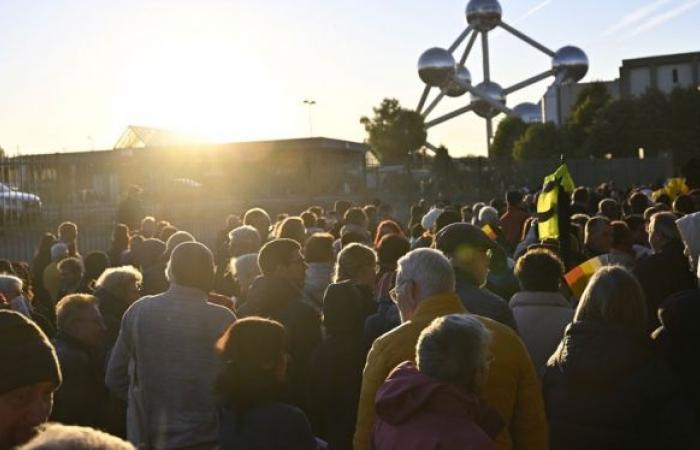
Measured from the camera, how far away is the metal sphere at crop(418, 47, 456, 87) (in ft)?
279

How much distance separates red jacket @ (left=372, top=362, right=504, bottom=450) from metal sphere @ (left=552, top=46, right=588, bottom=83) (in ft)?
290

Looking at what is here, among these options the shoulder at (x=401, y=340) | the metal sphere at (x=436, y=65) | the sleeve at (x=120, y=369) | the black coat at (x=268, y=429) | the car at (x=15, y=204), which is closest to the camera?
the black coat at (x=268, y=429)

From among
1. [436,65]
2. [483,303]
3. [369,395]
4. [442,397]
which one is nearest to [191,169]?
[483,303]

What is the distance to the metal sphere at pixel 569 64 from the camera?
8825cm

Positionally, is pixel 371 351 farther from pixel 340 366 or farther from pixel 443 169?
pixel 443 169

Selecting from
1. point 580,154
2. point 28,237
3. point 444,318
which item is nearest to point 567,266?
A: point 444,318

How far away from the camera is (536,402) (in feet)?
13.3

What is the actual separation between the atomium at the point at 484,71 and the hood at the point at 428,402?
8348 cm

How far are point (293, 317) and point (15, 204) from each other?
12.5 metres

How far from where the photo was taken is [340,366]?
17.5ft

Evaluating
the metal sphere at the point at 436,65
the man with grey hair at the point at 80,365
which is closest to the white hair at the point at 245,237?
the man with grey hair at the point at 80,365

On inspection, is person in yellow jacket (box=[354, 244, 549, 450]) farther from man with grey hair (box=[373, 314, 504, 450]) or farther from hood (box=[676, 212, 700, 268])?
hood (box=[676, 212, 700, 268])

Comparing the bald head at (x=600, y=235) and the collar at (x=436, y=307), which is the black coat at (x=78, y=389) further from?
the bald head at (x=600, y=235)

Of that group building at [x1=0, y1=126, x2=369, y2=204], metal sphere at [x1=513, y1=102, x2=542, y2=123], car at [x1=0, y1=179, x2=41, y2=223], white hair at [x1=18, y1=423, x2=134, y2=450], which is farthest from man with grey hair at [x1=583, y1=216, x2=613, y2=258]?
metal sphere at [x1=513, y1=102, x2=542, y2=123]
